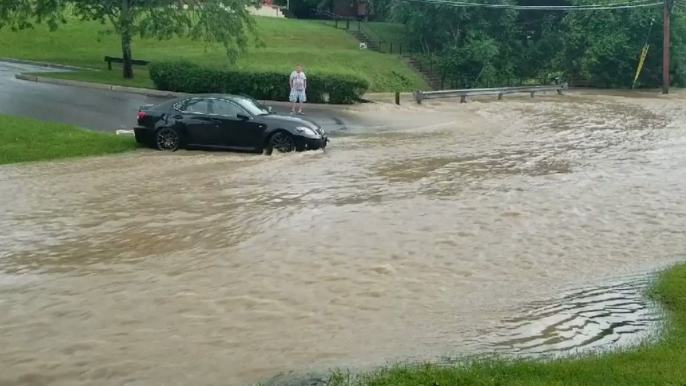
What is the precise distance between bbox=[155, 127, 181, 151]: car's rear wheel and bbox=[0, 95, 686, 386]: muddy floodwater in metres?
0.71

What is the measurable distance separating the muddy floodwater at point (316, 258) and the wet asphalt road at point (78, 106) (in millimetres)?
5246

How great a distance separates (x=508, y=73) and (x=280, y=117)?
3568 centimetres

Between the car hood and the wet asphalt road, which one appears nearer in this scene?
the car hood

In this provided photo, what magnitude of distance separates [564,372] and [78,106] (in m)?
22.2

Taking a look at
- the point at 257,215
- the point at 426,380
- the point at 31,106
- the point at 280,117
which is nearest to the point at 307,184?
the point at 257,215

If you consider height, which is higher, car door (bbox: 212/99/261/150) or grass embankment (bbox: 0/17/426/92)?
grass embankment (bbox: 0/17/426/92)

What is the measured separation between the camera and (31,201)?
13203mm

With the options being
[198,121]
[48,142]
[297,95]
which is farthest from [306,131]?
[297,95]

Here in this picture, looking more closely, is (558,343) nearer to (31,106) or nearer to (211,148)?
(211,148)

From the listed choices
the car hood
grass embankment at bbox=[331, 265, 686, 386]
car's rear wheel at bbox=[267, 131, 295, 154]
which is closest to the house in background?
the car hood

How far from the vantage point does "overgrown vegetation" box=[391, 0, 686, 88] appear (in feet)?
156

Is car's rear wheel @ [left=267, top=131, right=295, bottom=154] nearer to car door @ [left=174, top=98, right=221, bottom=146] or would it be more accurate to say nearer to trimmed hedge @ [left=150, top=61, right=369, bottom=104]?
car door @ [left=174, top=98, right=221, bottom=146]

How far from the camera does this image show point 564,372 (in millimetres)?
5453

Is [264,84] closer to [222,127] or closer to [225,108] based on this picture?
[225,108]
